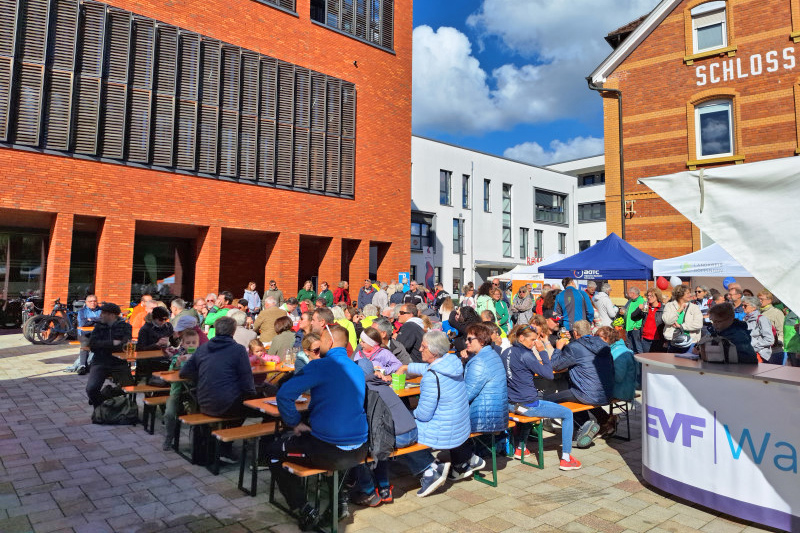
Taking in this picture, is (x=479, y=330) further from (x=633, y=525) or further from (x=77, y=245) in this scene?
(x=77, y=245)

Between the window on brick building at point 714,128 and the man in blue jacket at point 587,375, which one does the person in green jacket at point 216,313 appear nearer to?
the man in blue jacket at point 587,375

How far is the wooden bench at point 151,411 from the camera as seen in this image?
6.19 meters

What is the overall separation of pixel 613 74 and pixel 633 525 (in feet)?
57.5

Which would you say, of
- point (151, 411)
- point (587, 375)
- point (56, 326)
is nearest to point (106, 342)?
point (151, 411)

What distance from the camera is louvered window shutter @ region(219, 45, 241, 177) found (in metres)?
16.9

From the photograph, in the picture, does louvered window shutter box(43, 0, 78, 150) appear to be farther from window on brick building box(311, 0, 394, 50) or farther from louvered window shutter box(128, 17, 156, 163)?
window on brick building box(311, 0, 394, 50)

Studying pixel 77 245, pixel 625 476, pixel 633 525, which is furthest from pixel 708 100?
pixel 77 245

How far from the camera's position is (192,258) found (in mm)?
19844

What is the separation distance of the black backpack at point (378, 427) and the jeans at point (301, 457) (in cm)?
9

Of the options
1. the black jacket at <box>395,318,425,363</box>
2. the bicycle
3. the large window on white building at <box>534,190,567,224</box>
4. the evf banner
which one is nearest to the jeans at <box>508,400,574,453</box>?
the evf banner

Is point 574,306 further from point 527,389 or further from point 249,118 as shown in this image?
point 249,118

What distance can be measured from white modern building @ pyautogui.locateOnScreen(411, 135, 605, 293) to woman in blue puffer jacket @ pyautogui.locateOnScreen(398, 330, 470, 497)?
2443 cm

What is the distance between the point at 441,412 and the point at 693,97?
1622 centimetres

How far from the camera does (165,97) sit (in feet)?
51.6
